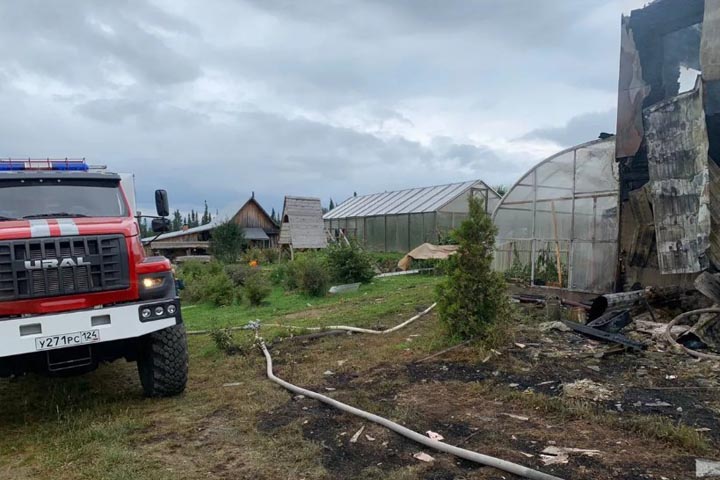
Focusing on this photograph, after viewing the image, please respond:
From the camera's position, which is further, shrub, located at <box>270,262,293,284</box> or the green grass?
shrub, located at <box>270,262,293,284</box>

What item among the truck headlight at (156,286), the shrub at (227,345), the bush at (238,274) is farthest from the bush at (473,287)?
the bush at (238,274)

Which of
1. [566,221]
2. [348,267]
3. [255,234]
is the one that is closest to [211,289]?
[348,267]

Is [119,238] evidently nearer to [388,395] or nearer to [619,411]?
[388,395]

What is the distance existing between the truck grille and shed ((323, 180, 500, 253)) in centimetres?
1893

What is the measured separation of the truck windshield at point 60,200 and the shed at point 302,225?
23658 millimetres

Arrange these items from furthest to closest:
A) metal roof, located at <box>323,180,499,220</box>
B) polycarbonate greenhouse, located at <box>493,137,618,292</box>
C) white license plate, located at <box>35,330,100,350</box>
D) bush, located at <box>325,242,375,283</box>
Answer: metal roof, located at <box>323,180,499,220</box> → bush, located at <box>325,242,375,283</box> → polycarbonate greenhouse, located at <box>493,137,618,292</box> → white license plate, located at <box>35,330,100,350</box>

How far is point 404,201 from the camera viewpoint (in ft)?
94.0

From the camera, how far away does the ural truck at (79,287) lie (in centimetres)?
442

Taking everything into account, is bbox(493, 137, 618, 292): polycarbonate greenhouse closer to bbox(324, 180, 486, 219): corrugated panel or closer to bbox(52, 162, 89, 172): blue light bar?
bbox(52, 162, 89, 172): blue light bar

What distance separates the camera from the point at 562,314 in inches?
396

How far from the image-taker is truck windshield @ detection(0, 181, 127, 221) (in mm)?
5291

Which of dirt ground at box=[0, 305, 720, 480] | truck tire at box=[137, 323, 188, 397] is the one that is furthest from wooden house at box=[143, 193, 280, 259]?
truck tire at box=[137, 323, 188, 397]

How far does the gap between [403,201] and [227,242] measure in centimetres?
1110

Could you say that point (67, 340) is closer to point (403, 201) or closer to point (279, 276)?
point (279, 276)
